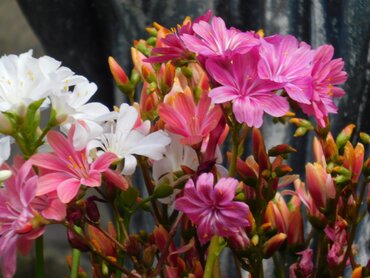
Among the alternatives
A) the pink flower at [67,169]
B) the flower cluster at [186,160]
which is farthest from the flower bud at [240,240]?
the pink flower at [67,169]

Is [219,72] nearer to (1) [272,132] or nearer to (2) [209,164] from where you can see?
(2) [209,164]

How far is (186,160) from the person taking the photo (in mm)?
563

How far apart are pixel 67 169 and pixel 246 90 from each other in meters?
0.14

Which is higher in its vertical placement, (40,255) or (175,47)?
(175,47)

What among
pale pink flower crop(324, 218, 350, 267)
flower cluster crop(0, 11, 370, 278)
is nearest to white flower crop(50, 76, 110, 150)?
flower cluster crop(0, 11, 370, 278)

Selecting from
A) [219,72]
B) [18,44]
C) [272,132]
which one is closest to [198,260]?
[219,72]

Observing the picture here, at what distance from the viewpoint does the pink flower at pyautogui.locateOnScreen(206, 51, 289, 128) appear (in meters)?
0.50

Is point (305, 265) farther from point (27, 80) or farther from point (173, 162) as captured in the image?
point (27, 80)

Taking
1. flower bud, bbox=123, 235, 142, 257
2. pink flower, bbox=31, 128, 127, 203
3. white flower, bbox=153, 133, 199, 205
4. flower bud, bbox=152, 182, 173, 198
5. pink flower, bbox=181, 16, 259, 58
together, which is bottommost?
flower bud, bbox=123, 235, 142, 257

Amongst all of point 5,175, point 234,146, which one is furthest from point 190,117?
point 5,175

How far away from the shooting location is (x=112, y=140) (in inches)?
21.3

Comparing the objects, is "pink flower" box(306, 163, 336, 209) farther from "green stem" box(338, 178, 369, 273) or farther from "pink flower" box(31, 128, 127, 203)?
"pink flower" box(31, 128, 127, 203)

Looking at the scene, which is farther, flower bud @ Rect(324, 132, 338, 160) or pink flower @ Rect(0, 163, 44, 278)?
flower bud @ Rect(324, 132, 338, 160)

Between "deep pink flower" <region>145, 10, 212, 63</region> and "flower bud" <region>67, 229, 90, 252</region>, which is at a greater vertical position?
"deep pink flower" <region>145, 10, 212, 63</region>
